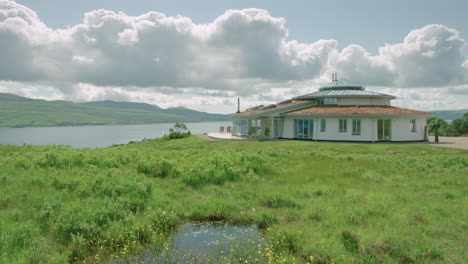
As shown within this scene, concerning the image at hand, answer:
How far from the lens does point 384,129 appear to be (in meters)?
33.3

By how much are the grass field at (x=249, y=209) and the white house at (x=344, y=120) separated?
18.8m

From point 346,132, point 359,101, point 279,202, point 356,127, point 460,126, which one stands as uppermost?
point 359,101

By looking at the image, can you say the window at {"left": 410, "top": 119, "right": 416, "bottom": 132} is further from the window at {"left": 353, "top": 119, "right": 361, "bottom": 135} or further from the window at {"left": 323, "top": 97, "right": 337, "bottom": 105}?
the window at {"left": 323, "top": 97, "right": 337, "bottom": 105}

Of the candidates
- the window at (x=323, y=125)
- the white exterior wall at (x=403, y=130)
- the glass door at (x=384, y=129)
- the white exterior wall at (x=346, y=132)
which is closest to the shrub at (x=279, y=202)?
the white exterior wall at (x=346, y=132)

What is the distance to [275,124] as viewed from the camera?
39.4 meters

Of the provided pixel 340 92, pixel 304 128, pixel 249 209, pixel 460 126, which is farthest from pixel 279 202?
pixel 460 126

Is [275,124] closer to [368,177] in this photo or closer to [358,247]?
[368,177]

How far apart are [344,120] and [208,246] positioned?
29697 millimetres

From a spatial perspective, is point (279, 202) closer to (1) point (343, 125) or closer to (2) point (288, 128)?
(1) point (343, 125)

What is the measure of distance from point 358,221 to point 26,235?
23.9ft

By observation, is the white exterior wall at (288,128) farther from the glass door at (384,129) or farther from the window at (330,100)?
the glass door at (384,129)

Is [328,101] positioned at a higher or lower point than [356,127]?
higher

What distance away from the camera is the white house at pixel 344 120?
32812 millimetres

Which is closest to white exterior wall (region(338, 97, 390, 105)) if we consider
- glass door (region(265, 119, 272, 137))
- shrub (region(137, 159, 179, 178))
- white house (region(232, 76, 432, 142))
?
white house (region(232, 76, 432, 142))
